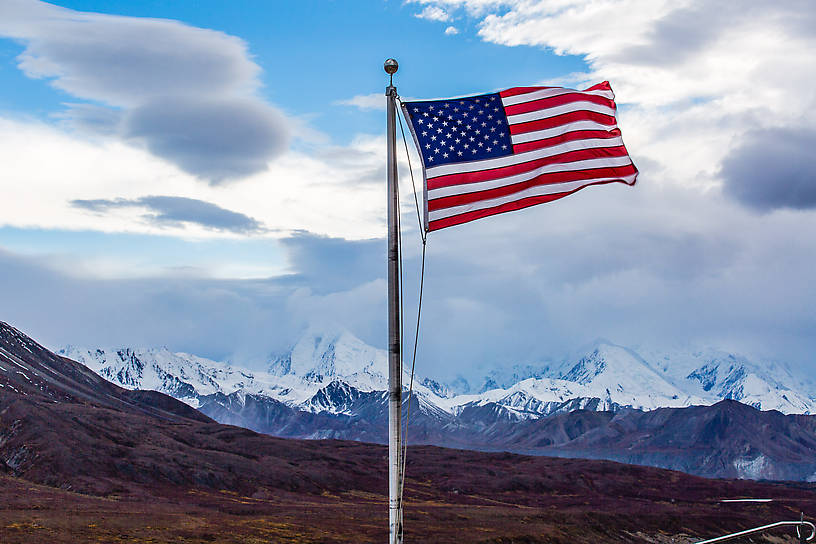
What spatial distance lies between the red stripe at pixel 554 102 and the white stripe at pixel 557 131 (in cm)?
57

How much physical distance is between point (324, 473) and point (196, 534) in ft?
319

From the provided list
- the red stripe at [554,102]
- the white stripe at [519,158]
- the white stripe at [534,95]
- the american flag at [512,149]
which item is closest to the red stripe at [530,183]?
the american flag at [512,149]

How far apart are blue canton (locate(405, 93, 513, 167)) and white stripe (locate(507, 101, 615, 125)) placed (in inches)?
13.8

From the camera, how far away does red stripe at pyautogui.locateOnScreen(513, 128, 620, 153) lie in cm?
2224

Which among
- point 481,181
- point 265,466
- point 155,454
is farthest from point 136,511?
point 481,181

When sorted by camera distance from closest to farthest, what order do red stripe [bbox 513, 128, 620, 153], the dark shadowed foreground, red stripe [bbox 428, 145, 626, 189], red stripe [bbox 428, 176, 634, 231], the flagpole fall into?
the flagpole
red stripe [bbox 428, 176, 634, 231]
red stripe [bbox 428, 145, 626, 189]
red stripe [bbox 513, 128, 620, 153]
the dark shadowed foreground

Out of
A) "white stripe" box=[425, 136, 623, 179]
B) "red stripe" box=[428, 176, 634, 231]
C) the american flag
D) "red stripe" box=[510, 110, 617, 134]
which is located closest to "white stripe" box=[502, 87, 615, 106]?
the american flag

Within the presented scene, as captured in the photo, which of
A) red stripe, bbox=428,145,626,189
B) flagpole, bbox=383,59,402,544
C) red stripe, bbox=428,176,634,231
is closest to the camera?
flagpole, bbox=383,59,402,544

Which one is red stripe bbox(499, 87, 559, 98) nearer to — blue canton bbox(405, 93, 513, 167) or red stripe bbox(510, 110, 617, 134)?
blue canton bbox(405, 93, 513, 167)

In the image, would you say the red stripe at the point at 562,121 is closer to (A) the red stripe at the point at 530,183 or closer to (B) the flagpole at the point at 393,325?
(A) the red stripe at the point at 530,183

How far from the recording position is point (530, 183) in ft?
73.3

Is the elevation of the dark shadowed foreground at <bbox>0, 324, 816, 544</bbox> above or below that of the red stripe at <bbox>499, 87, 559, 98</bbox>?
below

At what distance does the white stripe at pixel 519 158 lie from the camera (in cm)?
2117

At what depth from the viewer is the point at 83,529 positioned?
276 ft
